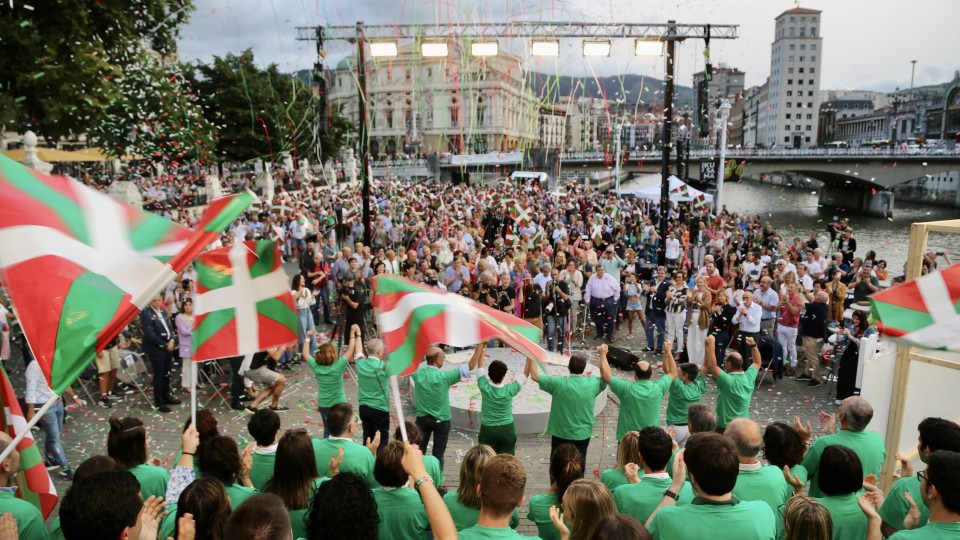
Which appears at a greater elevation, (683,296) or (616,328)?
(683,296)

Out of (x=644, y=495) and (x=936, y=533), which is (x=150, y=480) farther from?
(x=936, y=533)

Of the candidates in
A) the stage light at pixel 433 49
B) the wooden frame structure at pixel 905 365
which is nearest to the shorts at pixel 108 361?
the stage light at pixel 433 49

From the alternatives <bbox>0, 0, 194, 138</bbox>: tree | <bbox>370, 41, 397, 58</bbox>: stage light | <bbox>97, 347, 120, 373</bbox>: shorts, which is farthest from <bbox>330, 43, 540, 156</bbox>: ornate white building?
<bbox>97, 347, 120, 373</bbox>: shorts

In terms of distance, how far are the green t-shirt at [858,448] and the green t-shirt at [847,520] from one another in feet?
3.06

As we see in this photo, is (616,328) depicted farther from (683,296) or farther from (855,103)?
(855,103)

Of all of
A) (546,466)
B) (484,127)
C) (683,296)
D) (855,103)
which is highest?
(855,103)

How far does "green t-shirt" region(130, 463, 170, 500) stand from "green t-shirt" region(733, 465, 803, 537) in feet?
11.4

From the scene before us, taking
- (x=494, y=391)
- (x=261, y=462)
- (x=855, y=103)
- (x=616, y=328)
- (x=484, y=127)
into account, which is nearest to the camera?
(x=261, y=462)

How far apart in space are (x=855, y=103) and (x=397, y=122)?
124187 mm

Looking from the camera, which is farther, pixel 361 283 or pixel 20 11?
pixel 20 11

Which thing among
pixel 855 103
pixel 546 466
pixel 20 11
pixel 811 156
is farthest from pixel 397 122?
pixel 855 103

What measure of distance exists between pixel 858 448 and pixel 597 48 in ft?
36.1

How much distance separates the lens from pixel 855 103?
145 metres

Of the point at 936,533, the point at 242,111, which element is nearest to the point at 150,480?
the point at 936,533
